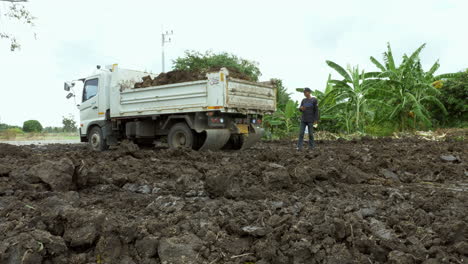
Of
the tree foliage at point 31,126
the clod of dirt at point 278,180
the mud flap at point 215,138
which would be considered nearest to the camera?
the clod of dirt at point 278,180

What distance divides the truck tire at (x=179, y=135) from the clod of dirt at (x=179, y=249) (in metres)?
7.41

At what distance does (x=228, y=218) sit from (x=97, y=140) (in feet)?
33.8

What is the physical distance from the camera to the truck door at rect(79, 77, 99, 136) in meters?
12.6

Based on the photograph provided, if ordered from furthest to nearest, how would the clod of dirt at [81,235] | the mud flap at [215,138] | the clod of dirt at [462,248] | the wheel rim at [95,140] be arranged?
1. the wheel rim at [95,140]
2. the mud flap at [215,138]
3. the clod of dirt at [81,235]
4. the clod of dirt at [462,248]

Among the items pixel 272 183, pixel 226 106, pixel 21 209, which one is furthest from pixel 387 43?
pixel 21 209

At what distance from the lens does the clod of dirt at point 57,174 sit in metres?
4.66

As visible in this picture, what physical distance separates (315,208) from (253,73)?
29340 millimetres

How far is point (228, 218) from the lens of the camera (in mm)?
3393

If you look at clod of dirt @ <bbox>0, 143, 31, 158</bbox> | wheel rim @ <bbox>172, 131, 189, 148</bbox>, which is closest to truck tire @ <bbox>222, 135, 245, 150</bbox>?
wheel rim @ <bbox>172, 131, 189, 148</bbox>

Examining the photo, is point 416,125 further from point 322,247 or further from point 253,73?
point 253,73

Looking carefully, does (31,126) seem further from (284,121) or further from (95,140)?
(95,140)

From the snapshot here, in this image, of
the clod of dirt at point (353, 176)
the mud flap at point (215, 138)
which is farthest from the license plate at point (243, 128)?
the clod of dirt at point (353, 176)

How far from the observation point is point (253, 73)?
3244 centimetres

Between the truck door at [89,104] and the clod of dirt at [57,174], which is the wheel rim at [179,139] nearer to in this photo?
the truck door at [89,104]
